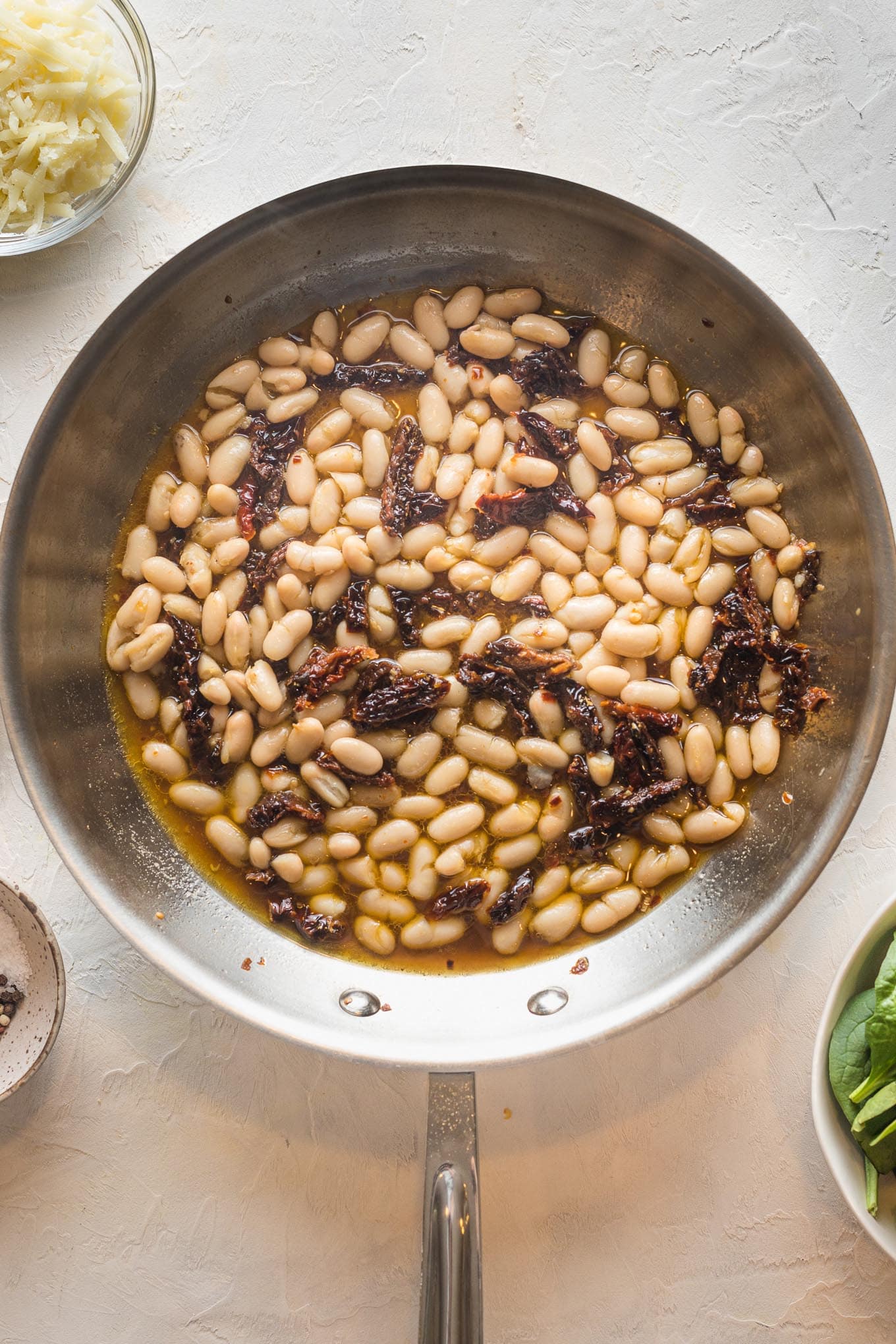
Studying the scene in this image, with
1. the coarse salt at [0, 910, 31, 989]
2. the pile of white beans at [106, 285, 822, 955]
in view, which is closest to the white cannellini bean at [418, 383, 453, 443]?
the pile of white beans at [106, 285, 822, 955]

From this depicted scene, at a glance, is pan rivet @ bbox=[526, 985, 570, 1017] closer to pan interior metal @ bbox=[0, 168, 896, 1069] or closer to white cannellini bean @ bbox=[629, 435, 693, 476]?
pan interior metal @ bbox=[0, 168, 896, 1069]

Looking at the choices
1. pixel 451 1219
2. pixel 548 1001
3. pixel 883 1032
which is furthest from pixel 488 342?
pixel 451 1219

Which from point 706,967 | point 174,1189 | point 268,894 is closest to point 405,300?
point 268,894

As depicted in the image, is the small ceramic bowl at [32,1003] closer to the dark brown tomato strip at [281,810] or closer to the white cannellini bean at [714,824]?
the dark brown tomato strip at [281,810]

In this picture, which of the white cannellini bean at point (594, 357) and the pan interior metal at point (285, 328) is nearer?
the pan interior metal at point (285, 328)

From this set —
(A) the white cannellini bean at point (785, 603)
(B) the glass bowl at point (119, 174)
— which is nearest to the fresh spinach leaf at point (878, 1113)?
(A) the white cannellini bean at point (785, 603)
